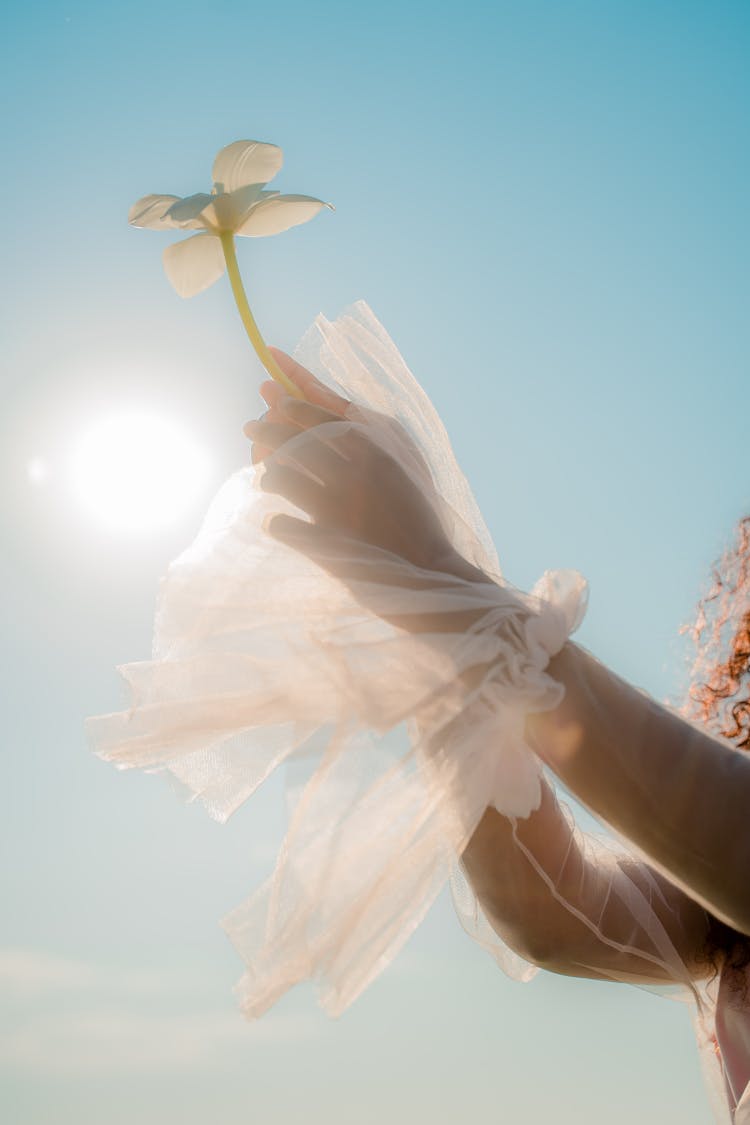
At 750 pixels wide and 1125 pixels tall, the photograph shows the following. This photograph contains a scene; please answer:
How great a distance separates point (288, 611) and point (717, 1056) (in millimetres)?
1369

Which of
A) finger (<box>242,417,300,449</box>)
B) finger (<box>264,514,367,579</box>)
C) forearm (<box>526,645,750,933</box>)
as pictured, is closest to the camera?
forearm (<box>526,645,750,933</box>)

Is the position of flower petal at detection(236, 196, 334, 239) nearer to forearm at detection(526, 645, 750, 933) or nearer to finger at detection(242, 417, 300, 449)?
finger at detection(242, 417, 300, 449)

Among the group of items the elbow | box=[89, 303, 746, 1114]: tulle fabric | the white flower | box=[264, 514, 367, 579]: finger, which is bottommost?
the elbow

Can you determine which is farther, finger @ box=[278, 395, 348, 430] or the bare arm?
the bare arm

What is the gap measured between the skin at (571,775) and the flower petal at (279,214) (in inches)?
9.2

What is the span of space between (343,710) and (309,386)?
626 millimetres

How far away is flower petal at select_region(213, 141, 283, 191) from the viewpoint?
1615 mm

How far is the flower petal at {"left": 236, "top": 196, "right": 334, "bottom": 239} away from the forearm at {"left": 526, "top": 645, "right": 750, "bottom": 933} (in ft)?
3.05

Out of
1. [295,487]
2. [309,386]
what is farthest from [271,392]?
[295,487]

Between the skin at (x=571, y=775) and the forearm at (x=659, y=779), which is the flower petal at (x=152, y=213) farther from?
the forearm at (x=659, y=779)

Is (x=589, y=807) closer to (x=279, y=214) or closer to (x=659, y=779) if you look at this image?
(x=659, y=779)

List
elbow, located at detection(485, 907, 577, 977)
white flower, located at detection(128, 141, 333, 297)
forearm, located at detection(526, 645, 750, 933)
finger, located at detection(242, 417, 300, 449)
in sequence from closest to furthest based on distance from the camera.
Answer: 1. forearm, located at detection(526, 645, 750, 933)
2. finger, located at detection(242, 417, 300, 449)
3. white flower, located at detection(128, 141, 333, 297)
4. elbow, located at detection(485, 907, 577, 977)

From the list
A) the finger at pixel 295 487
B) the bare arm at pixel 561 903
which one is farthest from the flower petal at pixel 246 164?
the bare arm at pixel 561 903

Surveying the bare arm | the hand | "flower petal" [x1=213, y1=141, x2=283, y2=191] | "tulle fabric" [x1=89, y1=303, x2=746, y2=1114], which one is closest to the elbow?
the bare arm
